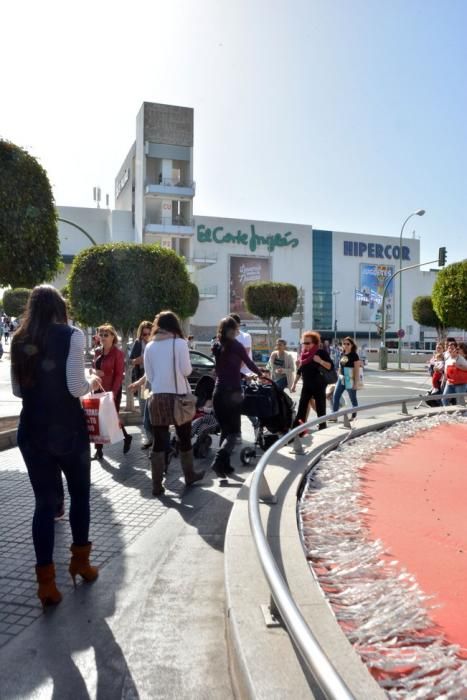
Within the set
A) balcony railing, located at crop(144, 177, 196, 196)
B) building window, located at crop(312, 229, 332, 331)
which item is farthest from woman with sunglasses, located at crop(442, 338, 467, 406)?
building window, located at crop(312, 229, 332, 331)

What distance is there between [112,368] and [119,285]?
463cm

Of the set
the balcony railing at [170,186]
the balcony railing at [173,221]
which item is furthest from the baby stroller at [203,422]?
the balcony railing at [170,186]

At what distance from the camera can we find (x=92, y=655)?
2756mm

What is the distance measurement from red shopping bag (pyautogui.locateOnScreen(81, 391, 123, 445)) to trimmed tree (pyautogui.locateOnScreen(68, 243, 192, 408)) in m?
7.63

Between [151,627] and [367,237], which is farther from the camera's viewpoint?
[367,237]

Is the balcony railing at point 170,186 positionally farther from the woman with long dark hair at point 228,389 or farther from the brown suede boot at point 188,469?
the brown suede boot at point 188,469

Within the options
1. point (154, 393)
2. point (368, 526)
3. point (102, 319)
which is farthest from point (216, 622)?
point (102, 319)

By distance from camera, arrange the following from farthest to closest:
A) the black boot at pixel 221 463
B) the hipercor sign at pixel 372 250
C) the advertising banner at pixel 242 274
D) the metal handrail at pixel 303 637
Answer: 1. the hipercor sign at pixel 372 250
2. the advertising banner at pixel 242 274
3. the black boot at pixel 221 463
4. the metal handrail at pixel 303 637

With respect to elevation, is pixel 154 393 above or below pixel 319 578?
above

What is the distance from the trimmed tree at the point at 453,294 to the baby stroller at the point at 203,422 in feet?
70.7

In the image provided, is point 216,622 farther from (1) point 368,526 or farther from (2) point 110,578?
(1) point 368,526

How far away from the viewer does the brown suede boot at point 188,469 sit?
19.1ft

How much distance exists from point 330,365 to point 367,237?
242ft

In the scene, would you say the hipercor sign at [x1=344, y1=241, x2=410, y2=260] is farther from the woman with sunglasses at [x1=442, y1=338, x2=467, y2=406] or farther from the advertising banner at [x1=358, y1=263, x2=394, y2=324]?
the woman with sunglasses at [x1=442, y1=338, x2=467, y2=406]
